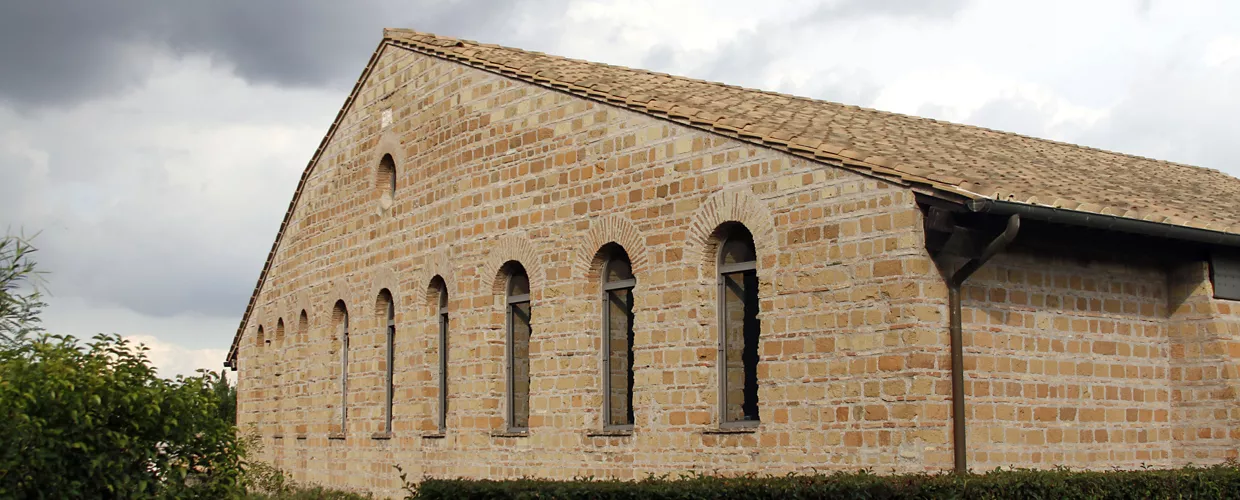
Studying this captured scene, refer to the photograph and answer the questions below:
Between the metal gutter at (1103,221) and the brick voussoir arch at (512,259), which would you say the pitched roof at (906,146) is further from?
the brick voussoir arch at (512,259)

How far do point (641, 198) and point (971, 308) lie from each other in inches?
150

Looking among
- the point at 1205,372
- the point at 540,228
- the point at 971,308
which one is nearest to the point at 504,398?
the point at 540,228

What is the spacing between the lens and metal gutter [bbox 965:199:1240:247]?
1102cm

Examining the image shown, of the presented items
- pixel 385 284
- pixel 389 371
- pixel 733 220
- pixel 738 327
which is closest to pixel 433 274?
pixel 385 284

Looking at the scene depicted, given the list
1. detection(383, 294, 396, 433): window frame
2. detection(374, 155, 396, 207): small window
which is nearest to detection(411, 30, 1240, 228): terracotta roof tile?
detection(374, 155, 396, 207): small window

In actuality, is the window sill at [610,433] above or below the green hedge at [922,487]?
above

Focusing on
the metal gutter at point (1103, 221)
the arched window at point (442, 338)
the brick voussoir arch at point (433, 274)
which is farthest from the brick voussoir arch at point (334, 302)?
the metal gutter at point (1103, 221)

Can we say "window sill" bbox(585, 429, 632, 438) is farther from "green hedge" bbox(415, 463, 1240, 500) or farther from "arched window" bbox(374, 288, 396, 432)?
"arched window" bbox(374, 288, 396, 432)

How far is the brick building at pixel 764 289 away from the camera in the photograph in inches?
460

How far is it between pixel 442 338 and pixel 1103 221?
29.6 ft

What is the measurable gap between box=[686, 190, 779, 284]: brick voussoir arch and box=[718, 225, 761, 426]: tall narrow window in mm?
152

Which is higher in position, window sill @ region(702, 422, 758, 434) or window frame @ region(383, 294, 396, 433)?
window frame @ region(383, 294, 396, 433)

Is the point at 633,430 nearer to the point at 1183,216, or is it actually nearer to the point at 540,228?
the point at 540,228

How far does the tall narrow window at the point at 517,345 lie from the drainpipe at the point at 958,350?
20.5ft
